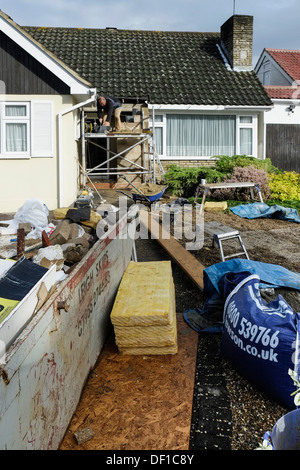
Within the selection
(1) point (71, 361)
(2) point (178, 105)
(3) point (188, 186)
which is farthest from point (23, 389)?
(2) point (178, 105)

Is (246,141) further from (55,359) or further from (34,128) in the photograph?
(55,359)

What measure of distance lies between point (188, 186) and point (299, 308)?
10106mm

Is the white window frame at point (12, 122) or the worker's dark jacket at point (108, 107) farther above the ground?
the worker's dark jacket at point (108, 107)

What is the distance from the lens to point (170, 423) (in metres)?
3.01

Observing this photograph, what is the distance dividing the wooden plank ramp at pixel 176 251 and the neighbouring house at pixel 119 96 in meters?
2.63

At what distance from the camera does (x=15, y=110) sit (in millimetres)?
10797

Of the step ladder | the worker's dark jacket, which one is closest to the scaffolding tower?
the worker's dark jacket

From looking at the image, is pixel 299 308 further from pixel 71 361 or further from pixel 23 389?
pixel 23 389

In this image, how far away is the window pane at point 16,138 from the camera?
10.8 m

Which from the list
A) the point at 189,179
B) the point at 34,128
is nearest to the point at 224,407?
the point at 34,128

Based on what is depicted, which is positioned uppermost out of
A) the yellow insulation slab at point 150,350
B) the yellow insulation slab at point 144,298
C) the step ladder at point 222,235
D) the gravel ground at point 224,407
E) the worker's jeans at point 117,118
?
the worker's jeans at point 117,118

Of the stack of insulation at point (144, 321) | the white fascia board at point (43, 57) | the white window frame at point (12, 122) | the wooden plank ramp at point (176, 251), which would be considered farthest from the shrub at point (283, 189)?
the stack of insulation at point (144, 321)

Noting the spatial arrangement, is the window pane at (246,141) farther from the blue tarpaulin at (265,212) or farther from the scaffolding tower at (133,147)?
the blue tarpaulin at (265,212)

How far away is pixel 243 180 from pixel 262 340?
1036cm
